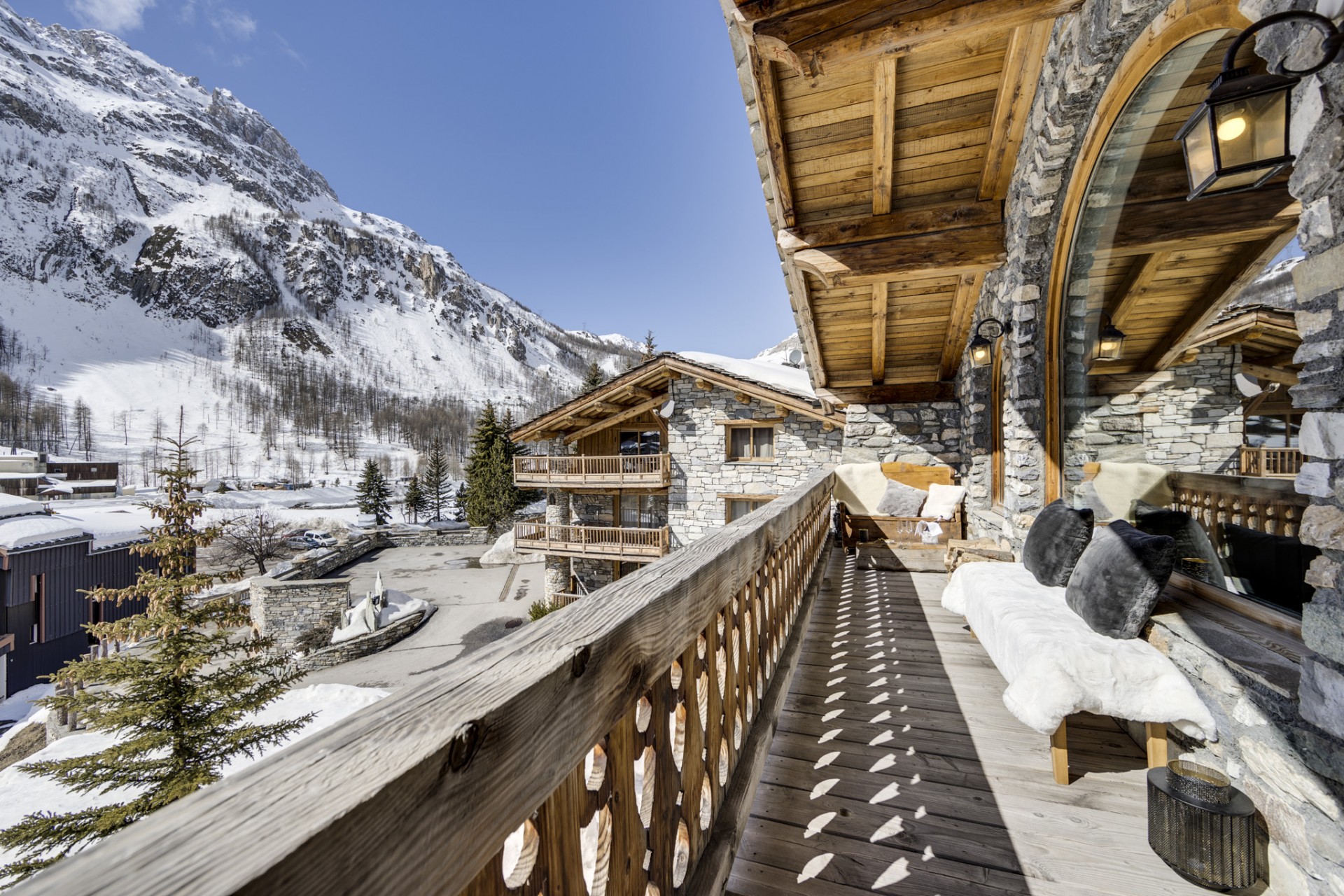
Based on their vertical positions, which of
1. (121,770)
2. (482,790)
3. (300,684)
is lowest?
(300,684)

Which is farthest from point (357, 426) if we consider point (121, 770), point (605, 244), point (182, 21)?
point (182, 21)

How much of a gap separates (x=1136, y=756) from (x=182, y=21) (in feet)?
566

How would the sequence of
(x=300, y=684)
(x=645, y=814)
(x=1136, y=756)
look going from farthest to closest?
(x=300, y=684) < (x=1136, y=756) < (x=645, y=814)

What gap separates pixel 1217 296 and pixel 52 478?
39865 mm

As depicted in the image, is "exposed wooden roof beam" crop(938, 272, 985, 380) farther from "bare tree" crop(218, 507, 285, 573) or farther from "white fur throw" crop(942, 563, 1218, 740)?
"bare tree" crop(218, 507, 285, 573)

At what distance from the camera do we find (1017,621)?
2365mm

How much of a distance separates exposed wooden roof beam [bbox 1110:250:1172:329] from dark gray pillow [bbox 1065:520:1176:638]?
5.19 feet

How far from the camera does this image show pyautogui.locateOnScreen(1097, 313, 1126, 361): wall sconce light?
3244 millimetres

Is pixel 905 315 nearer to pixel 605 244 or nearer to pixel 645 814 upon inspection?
pixel 645 814

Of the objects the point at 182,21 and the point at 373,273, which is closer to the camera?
the point at 373,273

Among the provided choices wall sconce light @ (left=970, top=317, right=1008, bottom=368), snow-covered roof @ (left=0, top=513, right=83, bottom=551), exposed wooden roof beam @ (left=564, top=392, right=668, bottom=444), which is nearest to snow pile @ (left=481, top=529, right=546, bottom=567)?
exposed wooden roof beam @ (left=564, top=392, right=668, bottom=444)

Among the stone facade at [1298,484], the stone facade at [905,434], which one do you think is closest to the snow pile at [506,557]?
the stone facade at [905,434]

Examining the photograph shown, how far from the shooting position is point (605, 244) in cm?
5547

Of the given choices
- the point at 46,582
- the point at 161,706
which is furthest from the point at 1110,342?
the point at 46,582
